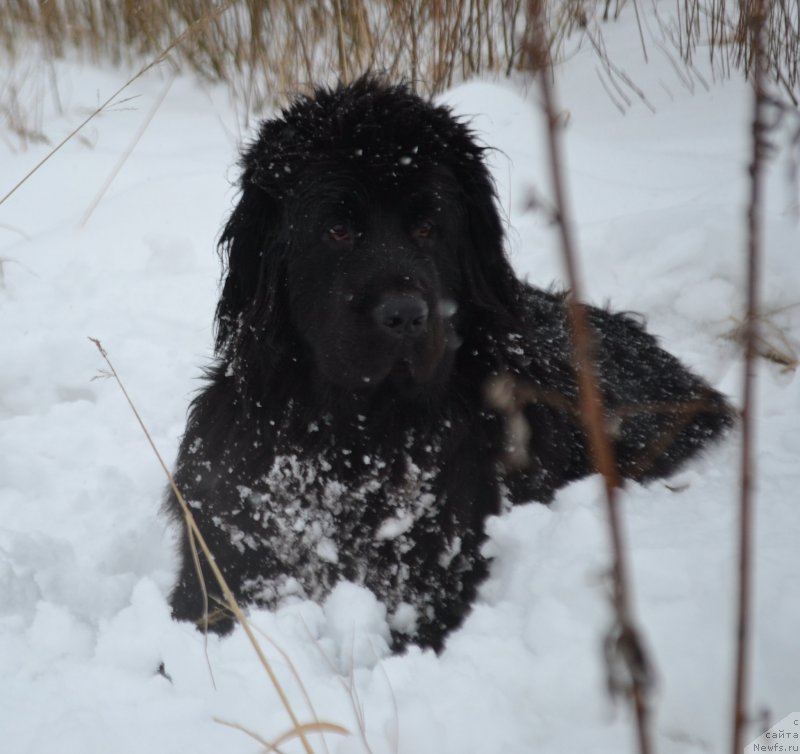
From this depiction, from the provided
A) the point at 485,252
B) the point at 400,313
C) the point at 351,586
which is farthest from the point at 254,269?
the point at 351,586

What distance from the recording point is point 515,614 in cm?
197

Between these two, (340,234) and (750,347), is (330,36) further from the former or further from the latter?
(750,347)

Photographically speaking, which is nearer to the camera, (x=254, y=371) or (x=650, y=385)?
(x=254, y=371)

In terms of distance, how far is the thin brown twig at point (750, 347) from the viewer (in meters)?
0.73

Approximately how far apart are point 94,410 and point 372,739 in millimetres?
2622

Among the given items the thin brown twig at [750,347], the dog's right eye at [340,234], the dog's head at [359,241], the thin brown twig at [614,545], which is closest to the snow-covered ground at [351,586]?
the thin brown twig at [614,545]

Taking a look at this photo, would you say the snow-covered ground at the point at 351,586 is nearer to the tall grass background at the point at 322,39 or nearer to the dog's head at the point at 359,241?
the tall grass background at the point at 322,39

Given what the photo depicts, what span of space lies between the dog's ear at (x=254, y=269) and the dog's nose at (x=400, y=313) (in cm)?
48

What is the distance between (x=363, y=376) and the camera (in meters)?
2.53

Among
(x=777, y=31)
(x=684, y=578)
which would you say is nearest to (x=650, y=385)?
(x=684, y=578)

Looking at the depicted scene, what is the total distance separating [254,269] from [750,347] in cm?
220

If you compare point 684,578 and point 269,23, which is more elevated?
point 269,23

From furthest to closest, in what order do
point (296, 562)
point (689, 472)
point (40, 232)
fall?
1. point (40, 232)
2. point (689, 472)
3. point (296, 562)

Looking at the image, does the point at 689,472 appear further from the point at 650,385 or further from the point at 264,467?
the point at 264,467
